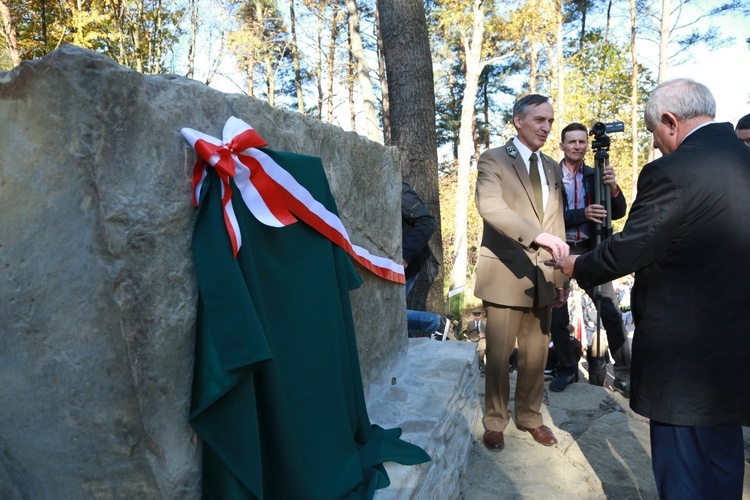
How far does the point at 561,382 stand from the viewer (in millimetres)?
4195

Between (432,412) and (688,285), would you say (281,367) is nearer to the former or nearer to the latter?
(432,412)

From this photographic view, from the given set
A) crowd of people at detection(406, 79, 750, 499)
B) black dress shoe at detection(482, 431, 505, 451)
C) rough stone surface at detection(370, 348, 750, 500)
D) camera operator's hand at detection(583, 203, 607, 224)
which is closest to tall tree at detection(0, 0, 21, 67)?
rough stone surface at detection(370, 348, 750, 500)

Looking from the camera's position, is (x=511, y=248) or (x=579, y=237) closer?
(x=511, y=248)

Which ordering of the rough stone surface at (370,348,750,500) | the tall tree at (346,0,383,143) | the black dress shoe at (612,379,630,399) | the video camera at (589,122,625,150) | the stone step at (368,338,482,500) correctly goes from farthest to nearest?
the tall tree at (346,0,383,143), the black dress shoe at (612,379,630,399), the video camera at (589,122,625,150), the rough stone surface at (370,348,750,500), the stone step at (368,338,482,500)

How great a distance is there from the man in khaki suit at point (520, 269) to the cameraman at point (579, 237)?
2.53 ft

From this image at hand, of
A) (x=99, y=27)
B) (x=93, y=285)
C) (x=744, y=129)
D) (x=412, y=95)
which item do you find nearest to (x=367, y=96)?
(x=99, y=27)

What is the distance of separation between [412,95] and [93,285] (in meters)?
4.28

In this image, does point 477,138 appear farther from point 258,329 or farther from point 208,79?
point 258,329

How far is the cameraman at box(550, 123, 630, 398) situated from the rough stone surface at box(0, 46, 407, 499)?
10.1 ft

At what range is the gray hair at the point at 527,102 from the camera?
3.03m

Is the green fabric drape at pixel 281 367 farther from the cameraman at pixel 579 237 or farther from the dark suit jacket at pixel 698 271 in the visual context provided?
the cameraman at pixel 579 237

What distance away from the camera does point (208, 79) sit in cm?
1144

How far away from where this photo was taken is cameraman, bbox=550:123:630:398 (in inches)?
155

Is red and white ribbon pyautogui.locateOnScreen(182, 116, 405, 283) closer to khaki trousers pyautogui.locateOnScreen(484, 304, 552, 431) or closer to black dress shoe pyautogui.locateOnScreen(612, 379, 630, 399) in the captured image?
khaki trousers pyautogui.locateOnScreen(484, 304, 552, 431)
